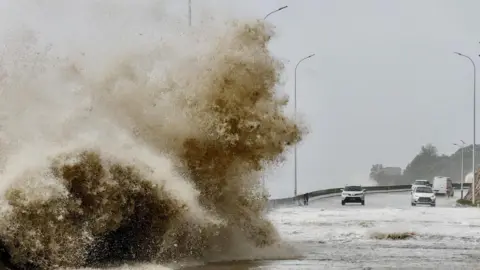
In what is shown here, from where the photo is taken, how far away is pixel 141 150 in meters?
18.5

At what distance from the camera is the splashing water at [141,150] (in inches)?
630

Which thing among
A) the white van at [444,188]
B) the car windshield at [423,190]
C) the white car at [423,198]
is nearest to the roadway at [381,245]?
the white car at [423,198]

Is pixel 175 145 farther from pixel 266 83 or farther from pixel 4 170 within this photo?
pixel 4 170

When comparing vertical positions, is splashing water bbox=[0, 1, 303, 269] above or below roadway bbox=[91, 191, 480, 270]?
above

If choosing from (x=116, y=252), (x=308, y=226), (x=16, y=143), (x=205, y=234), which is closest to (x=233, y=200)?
(x=205, y=234)

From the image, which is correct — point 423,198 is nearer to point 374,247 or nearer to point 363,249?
point 374,247

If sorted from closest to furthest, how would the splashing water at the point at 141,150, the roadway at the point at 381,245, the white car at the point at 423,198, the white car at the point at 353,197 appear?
the splashing water at the point at 141,150 < the roadway at the point at 381,245 < the white car at the point at 423,198 < the white car at the point at 353,197

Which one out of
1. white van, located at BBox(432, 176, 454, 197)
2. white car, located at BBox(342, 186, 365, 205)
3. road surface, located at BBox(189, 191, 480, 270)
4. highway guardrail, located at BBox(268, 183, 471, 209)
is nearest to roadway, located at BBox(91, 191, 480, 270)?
road surface, located at BBox(189, 191, 480, 270)

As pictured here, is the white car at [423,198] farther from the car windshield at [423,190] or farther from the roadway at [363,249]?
the roadway at [363,249]

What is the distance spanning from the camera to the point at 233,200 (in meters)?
21.8

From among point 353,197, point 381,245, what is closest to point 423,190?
point 353,197

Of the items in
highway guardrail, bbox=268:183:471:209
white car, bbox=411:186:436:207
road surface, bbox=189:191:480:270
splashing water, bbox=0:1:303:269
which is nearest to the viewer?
splashing water, bbox=0:1:303:269

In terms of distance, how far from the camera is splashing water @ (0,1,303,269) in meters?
16.0

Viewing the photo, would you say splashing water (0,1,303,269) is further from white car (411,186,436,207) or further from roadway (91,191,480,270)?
white car (411,186,436,207)
